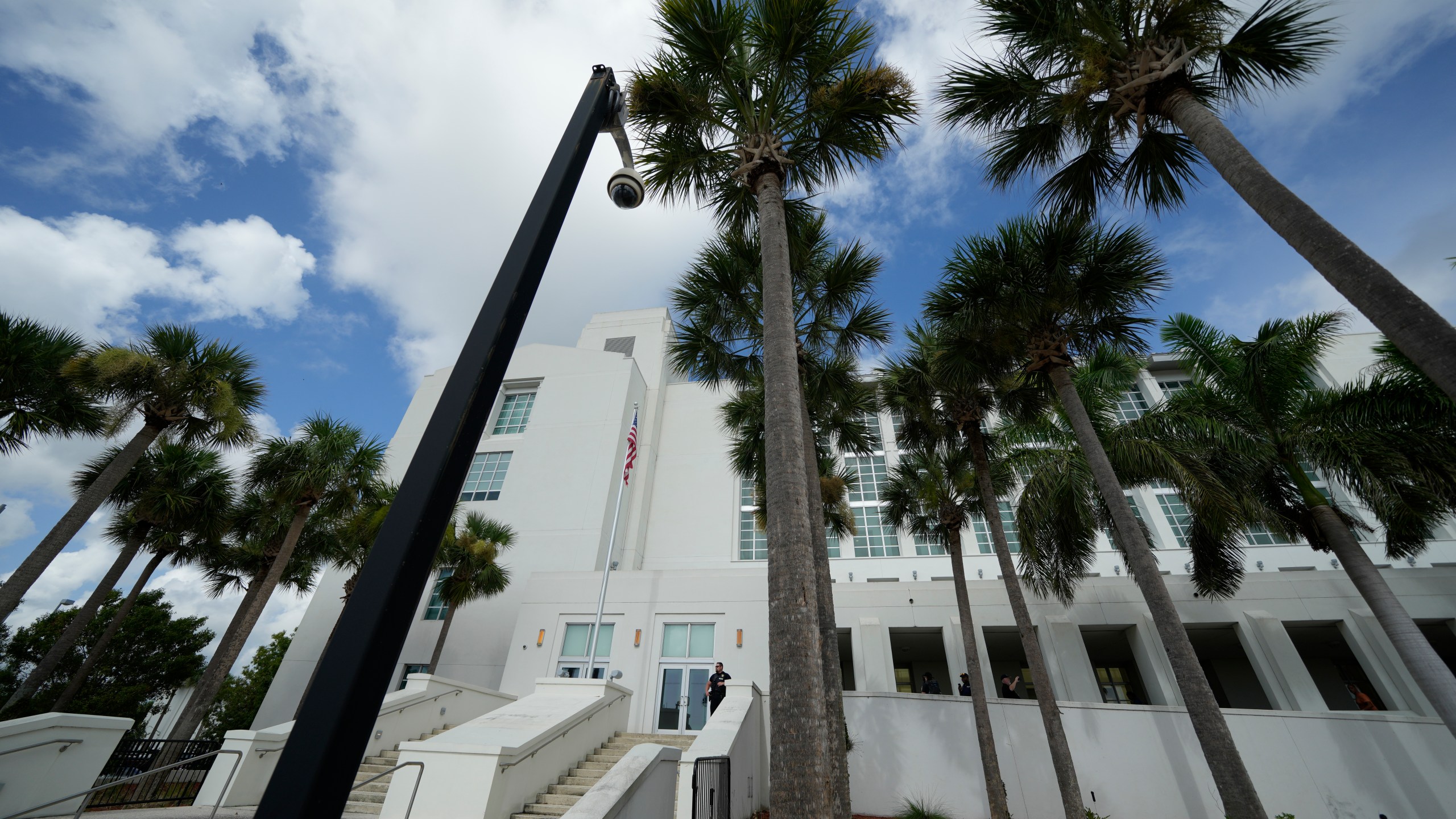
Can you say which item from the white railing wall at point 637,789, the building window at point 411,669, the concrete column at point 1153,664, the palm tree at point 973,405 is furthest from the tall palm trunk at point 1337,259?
the building window at point 411,669

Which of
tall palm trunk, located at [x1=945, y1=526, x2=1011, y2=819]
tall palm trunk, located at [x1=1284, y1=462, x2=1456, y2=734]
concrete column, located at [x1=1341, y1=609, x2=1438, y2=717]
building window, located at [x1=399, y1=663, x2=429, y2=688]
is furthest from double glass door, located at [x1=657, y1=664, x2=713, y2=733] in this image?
concrete column, located at [x1=1341, y1=609, x2=1438, y2=717]

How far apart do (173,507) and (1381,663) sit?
33079mm

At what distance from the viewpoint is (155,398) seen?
12820mm

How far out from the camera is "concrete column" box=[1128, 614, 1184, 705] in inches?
600

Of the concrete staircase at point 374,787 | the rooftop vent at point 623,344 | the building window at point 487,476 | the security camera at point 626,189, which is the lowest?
the concrete staircase at point 374,787

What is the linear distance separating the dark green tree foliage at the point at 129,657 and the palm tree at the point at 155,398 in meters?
20.7

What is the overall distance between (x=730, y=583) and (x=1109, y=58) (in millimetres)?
15950

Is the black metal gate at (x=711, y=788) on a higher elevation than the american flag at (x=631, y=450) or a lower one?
lower

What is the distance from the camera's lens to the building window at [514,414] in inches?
1174

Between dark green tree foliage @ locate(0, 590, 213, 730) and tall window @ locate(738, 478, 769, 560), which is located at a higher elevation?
tall window @ locate(738, 478, 769, 560)

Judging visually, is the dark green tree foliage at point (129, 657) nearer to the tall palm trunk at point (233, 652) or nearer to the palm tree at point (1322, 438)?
the tall palm trunk at point (233, 652)

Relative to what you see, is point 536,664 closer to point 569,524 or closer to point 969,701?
point 569,524

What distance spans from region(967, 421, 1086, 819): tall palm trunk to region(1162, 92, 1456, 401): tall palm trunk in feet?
25.9

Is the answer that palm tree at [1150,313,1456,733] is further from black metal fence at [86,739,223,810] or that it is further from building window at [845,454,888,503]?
black metal fence at [86,739,223,810]
